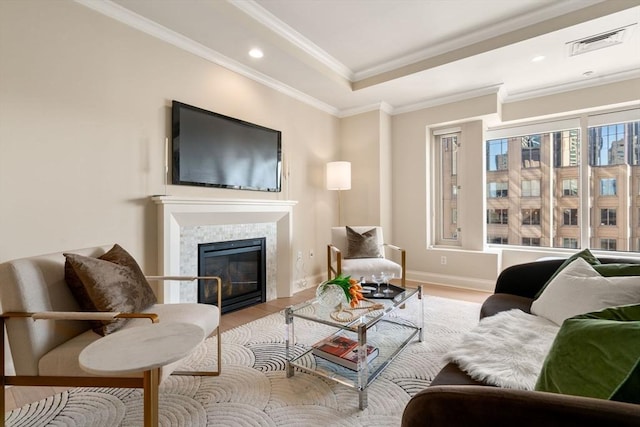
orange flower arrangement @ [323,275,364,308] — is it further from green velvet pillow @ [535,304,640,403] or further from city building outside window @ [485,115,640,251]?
city building outside window @ [485,115,640,251]

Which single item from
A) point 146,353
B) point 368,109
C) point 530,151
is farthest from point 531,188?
point 146,353

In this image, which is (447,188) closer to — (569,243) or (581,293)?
(569,243)

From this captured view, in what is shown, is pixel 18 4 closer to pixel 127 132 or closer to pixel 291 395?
pixel 127 132

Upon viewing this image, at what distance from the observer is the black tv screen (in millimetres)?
2639

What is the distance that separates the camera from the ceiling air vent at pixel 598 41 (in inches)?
103

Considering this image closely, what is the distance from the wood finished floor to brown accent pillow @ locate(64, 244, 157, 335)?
703 millimetres

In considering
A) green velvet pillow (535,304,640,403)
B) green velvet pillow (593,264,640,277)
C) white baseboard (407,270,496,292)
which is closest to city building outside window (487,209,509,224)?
white baseboard (407,270,496,292)

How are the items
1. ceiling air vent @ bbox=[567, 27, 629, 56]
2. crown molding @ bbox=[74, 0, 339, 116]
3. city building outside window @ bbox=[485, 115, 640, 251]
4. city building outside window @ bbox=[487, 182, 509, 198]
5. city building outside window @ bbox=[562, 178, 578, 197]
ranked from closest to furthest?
1. crown molding @ bbox=[74, 0, 339, 116]
2. ceiling air vent @ bbox=[567, 27, 629, 56]
3. city building outside window @ bbox=[485, 115, 640, 251]
4. city building outside window @ bbox=[562, 178, 578, 197]
5. city building outside window @ bbox=[487, 182, 509, 198]

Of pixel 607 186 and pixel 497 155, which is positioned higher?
pixel 497 155

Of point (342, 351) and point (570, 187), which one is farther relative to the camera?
point (570, 187)

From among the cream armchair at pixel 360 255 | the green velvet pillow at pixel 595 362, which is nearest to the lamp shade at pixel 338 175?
the cream armchair at pixel 360 255

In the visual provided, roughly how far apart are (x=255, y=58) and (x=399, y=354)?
2.95m

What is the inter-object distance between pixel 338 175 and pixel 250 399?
287 cm

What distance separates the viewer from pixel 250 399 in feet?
5.38
